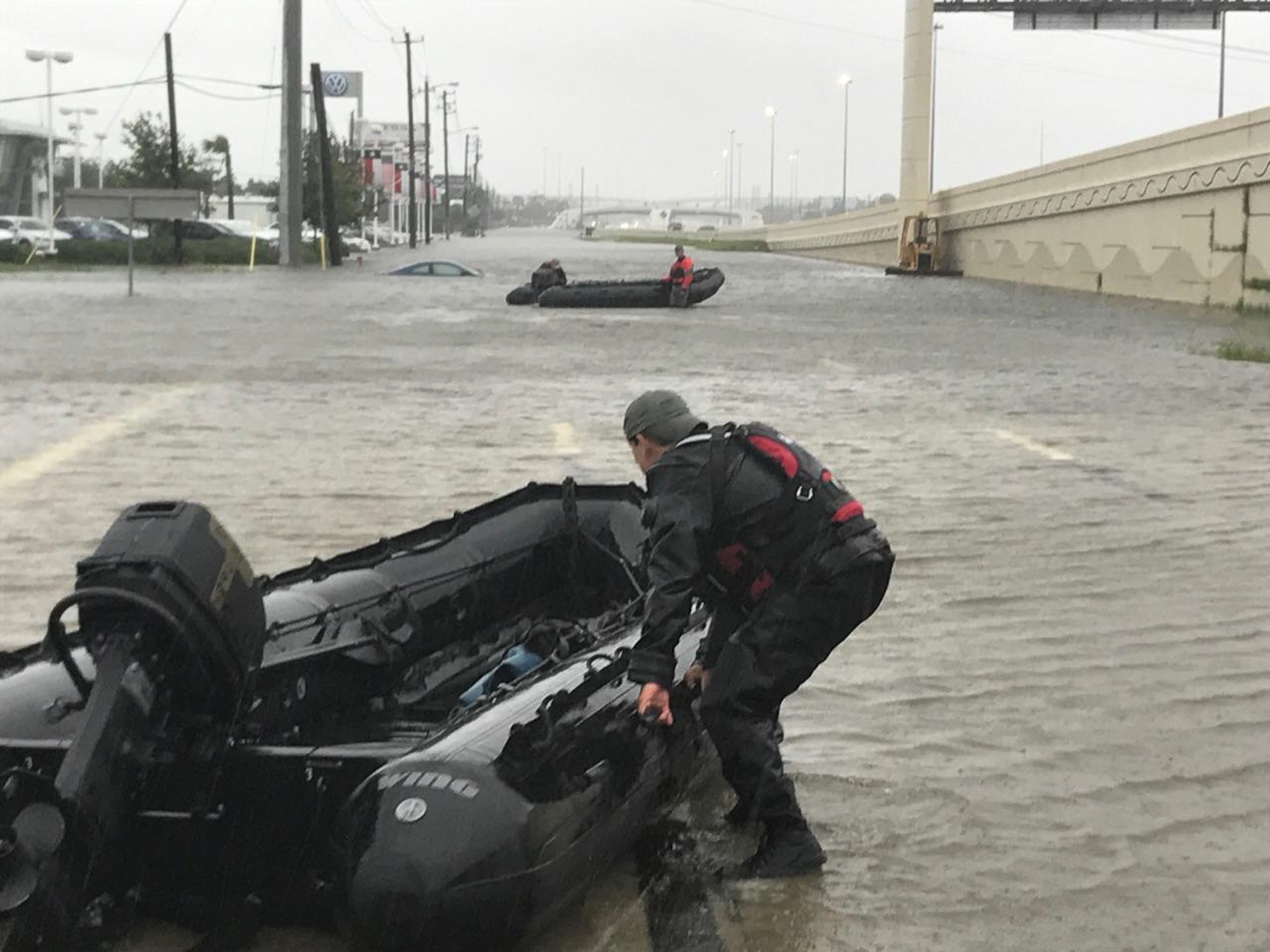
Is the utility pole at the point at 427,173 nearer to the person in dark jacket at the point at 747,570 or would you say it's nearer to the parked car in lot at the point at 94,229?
the parked car in lot at the point at 94,229

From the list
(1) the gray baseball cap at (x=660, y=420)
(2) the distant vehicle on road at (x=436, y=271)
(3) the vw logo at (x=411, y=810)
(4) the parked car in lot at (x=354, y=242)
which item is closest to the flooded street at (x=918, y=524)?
(3) the vw logo at (x=411, y=810)

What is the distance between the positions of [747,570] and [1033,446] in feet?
33.2

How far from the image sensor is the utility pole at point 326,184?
63.2 meters

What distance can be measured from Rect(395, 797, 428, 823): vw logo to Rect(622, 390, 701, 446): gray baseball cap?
120 centimetres

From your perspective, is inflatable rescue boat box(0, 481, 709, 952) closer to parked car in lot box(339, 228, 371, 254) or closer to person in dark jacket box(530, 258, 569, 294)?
person in dark jacket box(530, 258, 569, 294)

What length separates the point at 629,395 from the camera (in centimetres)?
1858

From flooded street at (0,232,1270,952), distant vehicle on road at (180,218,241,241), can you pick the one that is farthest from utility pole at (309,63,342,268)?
flooded street at (0,232,1270,952)

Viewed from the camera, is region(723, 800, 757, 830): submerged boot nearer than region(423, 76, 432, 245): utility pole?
Yes

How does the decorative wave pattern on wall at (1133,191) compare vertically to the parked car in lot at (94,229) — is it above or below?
above

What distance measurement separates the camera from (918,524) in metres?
11.3

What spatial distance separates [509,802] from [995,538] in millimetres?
6701

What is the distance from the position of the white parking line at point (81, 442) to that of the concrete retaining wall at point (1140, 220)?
2696cm

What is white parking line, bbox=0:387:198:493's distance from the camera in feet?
41.6

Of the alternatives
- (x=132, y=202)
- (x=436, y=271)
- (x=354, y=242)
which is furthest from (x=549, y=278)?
(x=354, y=242)
